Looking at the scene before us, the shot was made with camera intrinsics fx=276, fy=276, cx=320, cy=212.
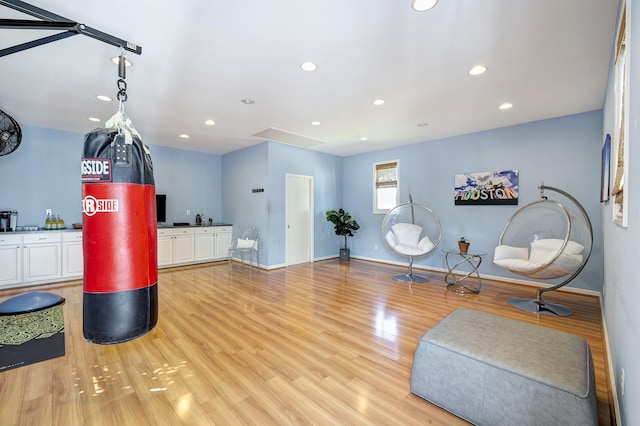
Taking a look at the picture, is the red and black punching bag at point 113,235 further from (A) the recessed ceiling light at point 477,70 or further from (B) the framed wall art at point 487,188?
(B) the framed wall art at point 487,188

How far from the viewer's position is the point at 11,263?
13.6 feet

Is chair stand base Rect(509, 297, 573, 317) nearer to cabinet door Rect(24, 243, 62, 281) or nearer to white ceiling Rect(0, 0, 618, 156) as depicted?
white ceiling Rect(0, 0, 618, 156)

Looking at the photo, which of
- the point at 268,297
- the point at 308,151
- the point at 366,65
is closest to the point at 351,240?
the point at 308,151

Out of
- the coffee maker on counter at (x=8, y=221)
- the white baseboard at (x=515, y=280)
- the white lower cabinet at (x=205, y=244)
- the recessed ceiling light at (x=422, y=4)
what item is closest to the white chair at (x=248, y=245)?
the white lower cabinet at (x=205, y=244)

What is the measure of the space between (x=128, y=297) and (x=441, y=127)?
4.81 metres

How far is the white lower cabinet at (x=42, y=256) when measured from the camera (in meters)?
4.25

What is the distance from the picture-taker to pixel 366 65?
8.60ft

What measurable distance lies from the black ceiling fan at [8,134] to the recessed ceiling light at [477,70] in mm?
5963

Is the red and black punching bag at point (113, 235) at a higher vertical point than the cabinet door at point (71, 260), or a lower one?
higher

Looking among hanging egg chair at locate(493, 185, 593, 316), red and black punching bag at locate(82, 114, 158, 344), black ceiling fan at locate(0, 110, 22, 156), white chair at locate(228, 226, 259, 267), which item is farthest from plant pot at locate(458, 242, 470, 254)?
black ceiling fan at locate(0, 110, 22, 156)

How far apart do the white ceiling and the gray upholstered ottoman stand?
220 cm

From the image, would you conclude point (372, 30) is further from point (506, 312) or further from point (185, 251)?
point (185, 251)

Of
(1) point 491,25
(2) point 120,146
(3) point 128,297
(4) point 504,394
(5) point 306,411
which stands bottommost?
(5) point 306,411

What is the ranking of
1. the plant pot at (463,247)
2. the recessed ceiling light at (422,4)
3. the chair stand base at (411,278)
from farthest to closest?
the chair stand base at (411,278) → the plant pot at (463,247) → the recessed ceiling light at (422,4)
